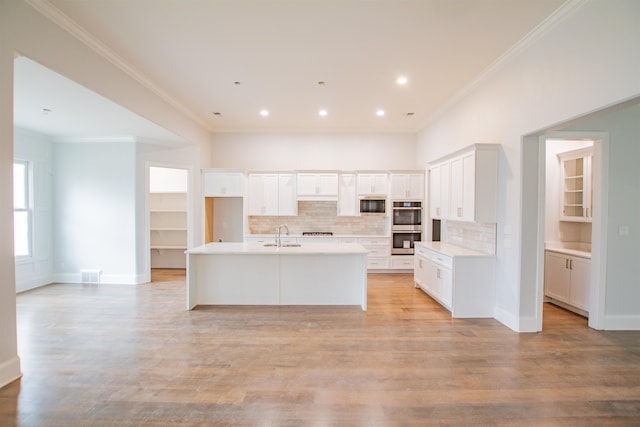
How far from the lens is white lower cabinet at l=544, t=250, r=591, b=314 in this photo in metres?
4.09

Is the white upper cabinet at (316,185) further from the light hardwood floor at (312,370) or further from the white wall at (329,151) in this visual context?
the light hardwood floor at (312,370)

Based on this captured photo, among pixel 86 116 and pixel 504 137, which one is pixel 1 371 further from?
pixel 504 137

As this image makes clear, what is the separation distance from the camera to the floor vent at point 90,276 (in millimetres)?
5961

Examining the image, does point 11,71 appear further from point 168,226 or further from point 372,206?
point 372,206

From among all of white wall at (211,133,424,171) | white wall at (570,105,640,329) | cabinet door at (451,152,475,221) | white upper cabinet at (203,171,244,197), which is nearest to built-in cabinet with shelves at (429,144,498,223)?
cabinet door at (451,152,475,221)

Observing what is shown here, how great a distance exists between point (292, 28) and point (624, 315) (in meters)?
5.15

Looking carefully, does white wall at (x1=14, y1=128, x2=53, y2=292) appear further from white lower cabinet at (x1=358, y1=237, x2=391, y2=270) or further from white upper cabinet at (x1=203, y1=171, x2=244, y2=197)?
white lower cabinet at (x1=358, y1=237, x2=391, y2=270)

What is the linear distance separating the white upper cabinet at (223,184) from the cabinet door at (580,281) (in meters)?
6.02

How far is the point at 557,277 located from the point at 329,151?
4.93m

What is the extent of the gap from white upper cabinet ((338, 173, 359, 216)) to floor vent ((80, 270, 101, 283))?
502 centimetres

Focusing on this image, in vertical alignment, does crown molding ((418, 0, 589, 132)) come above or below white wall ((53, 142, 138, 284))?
above

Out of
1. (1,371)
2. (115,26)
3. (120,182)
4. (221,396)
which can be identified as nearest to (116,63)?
(115,26)

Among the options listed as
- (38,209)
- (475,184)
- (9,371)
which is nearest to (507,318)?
(475,184)

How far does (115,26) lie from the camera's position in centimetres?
320
